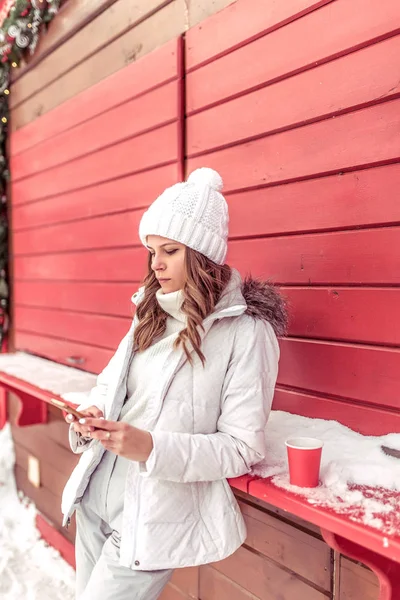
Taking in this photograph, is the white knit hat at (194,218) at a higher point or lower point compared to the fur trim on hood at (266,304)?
higher

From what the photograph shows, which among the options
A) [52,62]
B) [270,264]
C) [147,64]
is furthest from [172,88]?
[52,62]

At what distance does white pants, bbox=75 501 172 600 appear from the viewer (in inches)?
63.7

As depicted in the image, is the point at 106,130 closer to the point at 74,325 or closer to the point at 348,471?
the point at 74,325

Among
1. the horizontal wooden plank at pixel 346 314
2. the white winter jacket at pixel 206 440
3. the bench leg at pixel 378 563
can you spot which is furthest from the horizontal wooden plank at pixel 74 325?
the bench leg at pixel 378 563

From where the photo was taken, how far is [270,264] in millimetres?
2088

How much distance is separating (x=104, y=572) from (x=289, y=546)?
67 centimetres

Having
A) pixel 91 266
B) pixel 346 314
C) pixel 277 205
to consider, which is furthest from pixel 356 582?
pixel 91 266

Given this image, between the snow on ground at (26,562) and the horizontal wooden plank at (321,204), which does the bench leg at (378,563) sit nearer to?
the horizontal wooden plank at (321,204)

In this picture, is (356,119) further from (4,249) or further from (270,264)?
(4,249)

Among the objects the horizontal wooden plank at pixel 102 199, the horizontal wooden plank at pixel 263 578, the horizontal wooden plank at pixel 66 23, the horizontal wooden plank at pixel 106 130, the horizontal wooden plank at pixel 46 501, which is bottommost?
the horizontal wooden plank at pixel 46 501

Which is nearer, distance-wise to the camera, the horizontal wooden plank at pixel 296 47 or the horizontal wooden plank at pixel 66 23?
the horizontal wooden plank at pixel 296 47

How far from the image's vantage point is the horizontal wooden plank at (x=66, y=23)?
3.15 m

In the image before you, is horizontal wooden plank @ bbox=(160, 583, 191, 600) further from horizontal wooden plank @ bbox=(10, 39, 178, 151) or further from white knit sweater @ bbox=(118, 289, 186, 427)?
horizontal wooden plank @ bbox=(10, 39, 178, 151)

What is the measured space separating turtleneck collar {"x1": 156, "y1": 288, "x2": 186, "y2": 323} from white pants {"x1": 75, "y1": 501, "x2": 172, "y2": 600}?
0.73 meters
